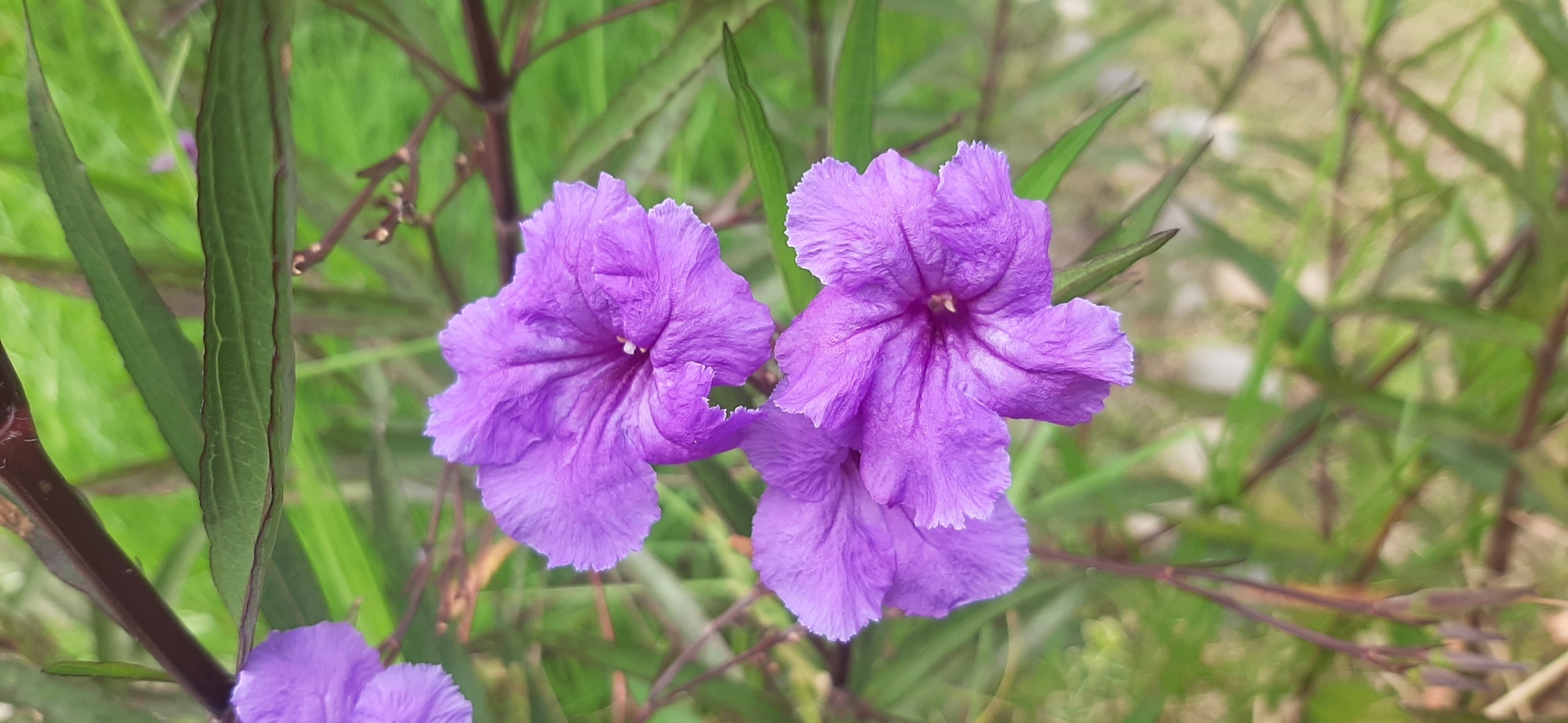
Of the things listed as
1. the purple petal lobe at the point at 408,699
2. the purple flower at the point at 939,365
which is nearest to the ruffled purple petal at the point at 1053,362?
the purple flower at the point at 939,365

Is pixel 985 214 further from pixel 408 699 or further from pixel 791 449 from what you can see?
pixel 408 699

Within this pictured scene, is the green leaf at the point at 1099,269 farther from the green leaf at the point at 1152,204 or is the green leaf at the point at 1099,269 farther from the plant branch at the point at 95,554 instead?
the plant branch at the point at 95,554

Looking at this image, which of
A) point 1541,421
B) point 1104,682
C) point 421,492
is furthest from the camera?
point 1104,682

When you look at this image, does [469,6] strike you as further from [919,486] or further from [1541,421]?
[1541,421]

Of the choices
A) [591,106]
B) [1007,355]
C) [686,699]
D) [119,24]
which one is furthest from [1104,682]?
[119,24]

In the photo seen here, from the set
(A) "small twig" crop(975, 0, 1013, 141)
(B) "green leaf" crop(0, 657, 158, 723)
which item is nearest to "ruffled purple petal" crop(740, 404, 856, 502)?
(B) "green leaf" crop(0, 657, 158, 723)

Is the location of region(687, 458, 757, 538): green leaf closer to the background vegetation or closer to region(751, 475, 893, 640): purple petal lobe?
the background vegetation
